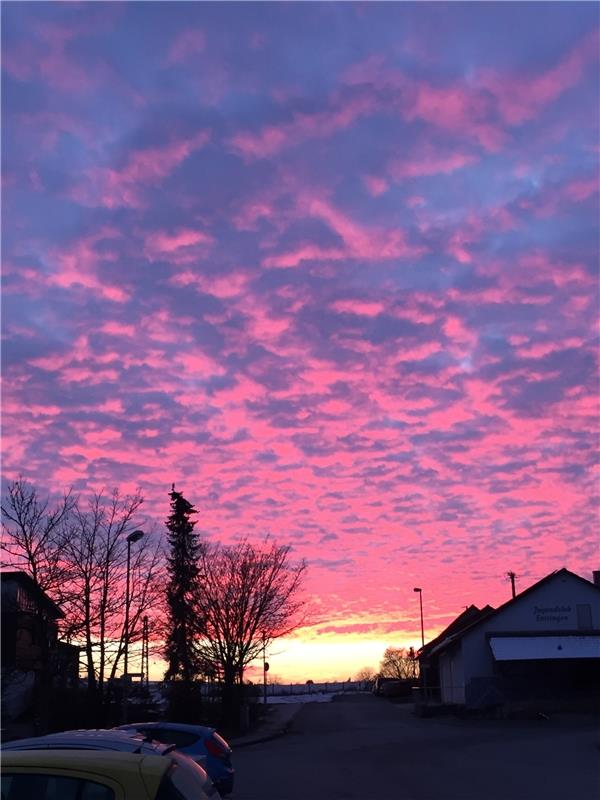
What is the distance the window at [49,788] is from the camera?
473 centimetres

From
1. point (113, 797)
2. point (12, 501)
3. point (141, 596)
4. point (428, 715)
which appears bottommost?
point (428, 715)

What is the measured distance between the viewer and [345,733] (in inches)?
1358

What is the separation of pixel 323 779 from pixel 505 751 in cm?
809

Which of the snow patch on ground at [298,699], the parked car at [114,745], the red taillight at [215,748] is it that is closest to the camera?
the parked car at [114,745]

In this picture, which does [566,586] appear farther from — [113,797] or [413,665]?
[413,665]

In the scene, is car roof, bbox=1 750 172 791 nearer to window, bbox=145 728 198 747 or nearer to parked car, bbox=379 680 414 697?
window, bbox=145 728 198 747

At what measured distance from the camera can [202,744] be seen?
→ 573 inches

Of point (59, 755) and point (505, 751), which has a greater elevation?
point (59, 755)

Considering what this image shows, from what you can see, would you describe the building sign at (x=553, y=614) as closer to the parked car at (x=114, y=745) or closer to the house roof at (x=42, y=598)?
the house roof at (x=42, y=598)

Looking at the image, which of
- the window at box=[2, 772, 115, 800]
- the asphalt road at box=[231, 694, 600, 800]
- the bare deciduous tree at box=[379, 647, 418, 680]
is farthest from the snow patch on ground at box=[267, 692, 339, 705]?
the window at box=[2, 772, 115, 800]

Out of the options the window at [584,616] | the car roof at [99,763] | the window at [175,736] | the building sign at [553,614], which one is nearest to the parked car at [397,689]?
the building sign at [553,614]

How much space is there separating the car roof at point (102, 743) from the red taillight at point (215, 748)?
26.7ft

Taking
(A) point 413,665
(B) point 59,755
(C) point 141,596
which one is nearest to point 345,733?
(C) point 141,596

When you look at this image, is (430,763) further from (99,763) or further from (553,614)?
(553,614)
